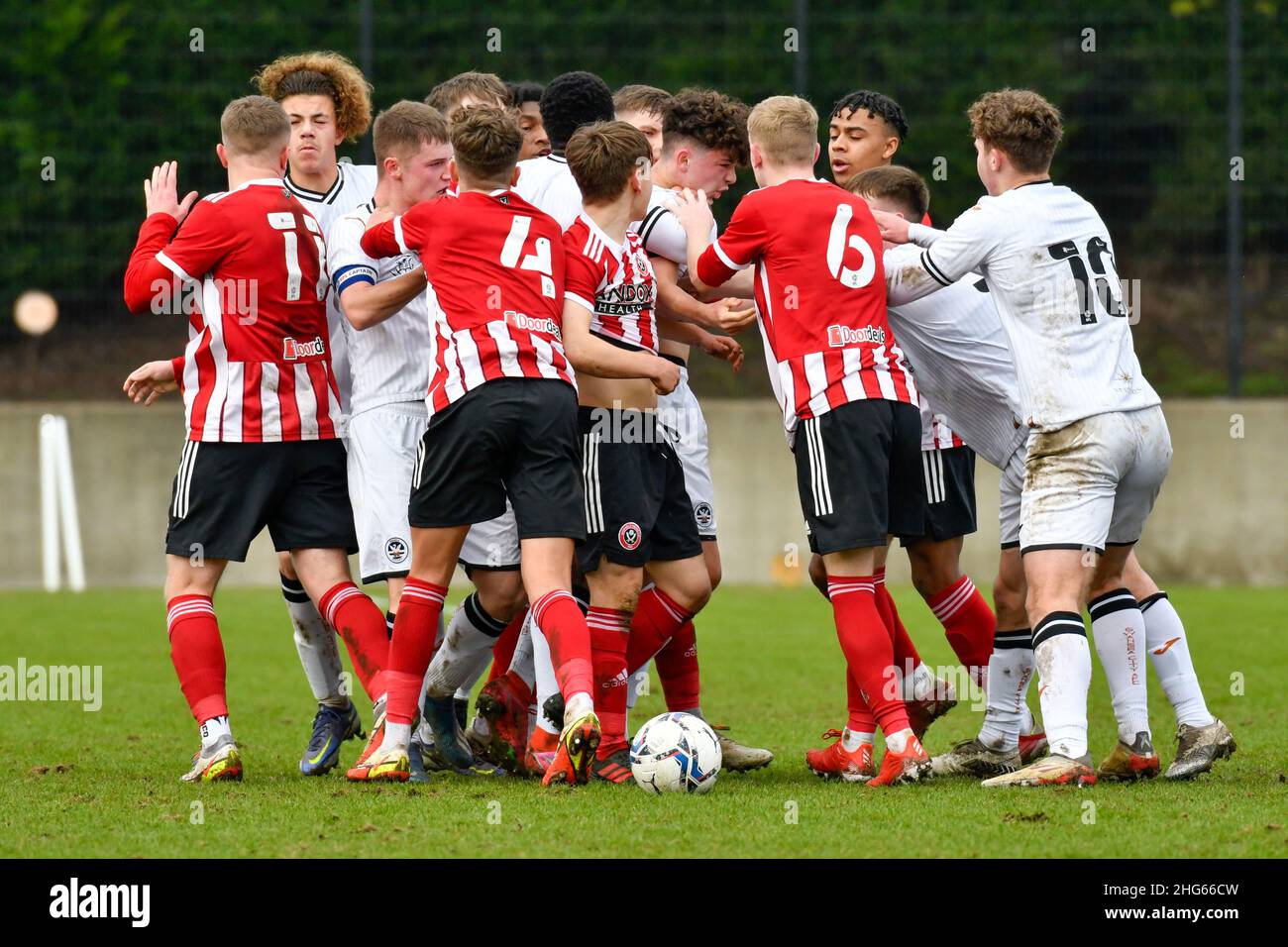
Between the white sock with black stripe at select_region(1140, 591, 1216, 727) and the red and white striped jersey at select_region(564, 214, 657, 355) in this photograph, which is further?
the white sock with black stripe at select_region(1140, 591, 1216, 727)

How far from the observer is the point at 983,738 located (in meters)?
5.93

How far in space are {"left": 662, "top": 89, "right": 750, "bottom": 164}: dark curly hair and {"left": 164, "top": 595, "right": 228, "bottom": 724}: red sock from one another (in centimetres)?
235

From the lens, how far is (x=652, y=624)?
5922mm

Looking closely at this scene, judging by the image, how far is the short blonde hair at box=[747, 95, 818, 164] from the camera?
567 centimetres

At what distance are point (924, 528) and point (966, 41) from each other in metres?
8.39

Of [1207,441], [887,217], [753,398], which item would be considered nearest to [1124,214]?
[1207,441]

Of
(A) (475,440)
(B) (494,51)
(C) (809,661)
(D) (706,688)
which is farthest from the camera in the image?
(B) (494,51)

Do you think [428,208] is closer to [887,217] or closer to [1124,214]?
[887,217]

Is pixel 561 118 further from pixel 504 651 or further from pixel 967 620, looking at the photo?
pixel 967 620

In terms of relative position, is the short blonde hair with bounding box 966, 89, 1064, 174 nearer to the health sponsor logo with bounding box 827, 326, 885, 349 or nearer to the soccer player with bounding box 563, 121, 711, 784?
the health sponsor logo with bounding box 827, 326, 885, 349

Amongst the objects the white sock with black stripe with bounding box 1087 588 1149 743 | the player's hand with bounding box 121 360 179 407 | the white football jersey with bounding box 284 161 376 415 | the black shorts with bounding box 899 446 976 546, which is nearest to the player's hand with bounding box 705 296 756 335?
the black shorts with bounding box 899 446 976 546

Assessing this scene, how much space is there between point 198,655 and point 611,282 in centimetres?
181

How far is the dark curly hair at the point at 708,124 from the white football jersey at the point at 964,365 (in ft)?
2.77

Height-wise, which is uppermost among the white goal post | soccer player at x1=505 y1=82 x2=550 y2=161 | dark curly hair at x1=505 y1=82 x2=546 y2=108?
dark curly hair at x1=505 y1=82 x2=546 y2=108
